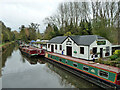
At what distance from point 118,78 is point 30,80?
316 inches

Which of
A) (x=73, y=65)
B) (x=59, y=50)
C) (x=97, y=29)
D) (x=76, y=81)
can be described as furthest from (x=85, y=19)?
(x=76, y=81)

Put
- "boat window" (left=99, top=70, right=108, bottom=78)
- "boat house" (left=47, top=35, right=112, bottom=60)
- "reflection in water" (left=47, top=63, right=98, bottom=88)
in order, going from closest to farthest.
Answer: "boat window" (left=99, top=70, right=108, bottom=78), "reflection in water" (left=47, top=63, right=98, bottom=88), "boat house" (left=47, top=35, right=112, bottom=60)

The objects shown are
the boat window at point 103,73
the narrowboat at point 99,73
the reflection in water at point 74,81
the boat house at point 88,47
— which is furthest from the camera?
the boat house at point 88,47

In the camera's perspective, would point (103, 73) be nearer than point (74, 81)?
Yes

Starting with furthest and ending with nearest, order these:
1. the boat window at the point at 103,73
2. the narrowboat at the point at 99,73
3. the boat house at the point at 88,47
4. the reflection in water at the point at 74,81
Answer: the boat house at the point at 88,47
the reflection in water at the point at 74,81
the boat window at the point at 103,73
the narrowboat at the point at 99,73

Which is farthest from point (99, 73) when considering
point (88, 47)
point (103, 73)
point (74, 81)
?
point (88, 47)

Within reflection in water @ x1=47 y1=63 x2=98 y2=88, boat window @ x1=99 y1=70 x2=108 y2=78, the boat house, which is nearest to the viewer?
boat window @ x1=99 y1=70 x2=108 y2=78

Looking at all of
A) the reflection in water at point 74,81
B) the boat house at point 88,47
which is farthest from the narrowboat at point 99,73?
the boat house at point 88,47

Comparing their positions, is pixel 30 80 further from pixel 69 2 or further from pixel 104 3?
pixel 69 2

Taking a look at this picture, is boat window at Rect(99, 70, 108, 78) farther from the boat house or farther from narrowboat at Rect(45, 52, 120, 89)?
the boat house

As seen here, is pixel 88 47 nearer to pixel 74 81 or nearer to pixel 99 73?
pixel 99 73

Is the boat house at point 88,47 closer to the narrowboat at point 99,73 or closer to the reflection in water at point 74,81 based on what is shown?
the narrowboat at point 99,73

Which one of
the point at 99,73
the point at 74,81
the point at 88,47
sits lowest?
the point at 74,81

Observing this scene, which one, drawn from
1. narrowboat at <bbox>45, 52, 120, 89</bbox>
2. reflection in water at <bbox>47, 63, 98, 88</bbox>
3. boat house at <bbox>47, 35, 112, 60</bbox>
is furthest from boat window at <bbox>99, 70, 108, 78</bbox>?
boat house at <bbox>47, 35, 112, 60</bbox>
